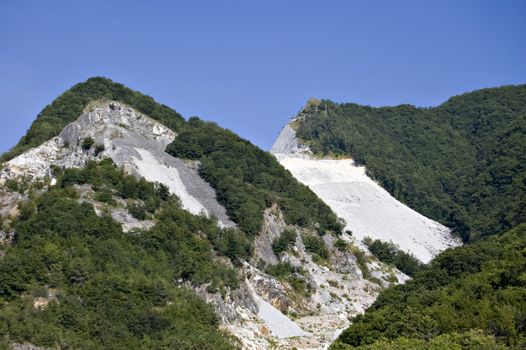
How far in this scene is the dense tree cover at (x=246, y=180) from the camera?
3679 inches

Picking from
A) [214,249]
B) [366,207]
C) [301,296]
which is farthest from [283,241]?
[366,207]

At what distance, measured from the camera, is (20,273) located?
65375 millimetres

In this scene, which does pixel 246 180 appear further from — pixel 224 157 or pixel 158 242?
pixel 158 242

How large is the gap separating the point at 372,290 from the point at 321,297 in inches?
286

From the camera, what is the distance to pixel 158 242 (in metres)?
77.7

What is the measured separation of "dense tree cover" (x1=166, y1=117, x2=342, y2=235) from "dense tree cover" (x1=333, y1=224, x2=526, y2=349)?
2004 cm

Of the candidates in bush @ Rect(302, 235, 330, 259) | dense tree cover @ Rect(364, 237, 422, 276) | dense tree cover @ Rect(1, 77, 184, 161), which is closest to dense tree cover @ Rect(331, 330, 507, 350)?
bush @ Rect(302, 235, 330, 259)

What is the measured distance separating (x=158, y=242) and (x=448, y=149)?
9801 cm

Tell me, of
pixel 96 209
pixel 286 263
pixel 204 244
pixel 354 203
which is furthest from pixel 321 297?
pixel 354 203

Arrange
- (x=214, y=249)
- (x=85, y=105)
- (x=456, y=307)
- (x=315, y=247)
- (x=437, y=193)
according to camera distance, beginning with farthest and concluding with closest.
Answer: (x=437, y=193)
(x=85, y=105)
(x=315, y=247)
(x=214, y=249)
(x=456, y=307)

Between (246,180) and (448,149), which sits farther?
(448,149)

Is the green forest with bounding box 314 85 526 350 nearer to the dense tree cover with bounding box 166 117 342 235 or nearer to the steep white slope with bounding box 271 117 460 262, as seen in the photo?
the steep white slope with bounding box 271 117 460 262

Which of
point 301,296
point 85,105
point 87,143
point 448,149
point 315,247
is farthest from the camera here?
point 448,149

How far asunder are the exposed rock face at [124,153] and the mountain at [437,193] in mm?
21879
